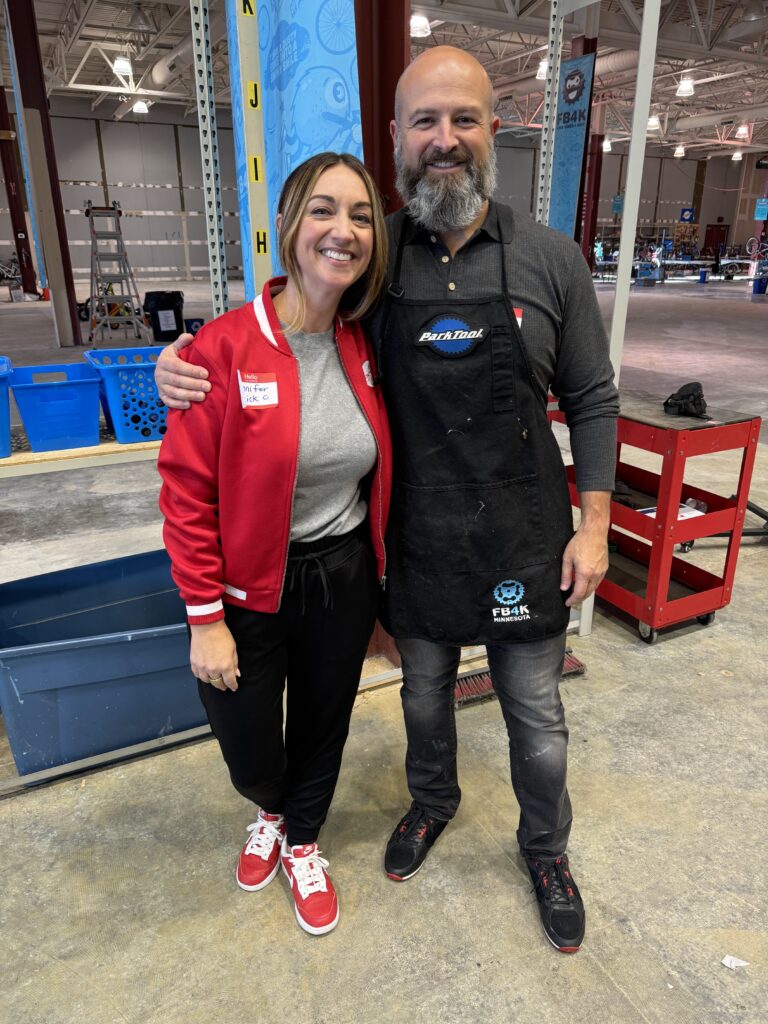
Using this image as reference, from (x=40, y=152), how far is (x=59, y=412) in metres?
8.38

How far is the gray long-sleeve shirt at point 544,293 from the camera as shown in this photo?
1.37 metres

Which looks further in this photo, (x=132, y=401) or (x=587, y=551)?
(x=132, y=401)

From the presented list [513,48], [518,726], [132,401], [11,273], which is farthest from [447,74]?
[11,273]

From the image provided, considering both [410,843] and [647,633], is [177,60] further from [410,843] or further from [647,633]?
[410,843]

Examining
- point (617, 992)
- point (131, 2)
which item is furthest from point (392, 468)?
point (131, 2)

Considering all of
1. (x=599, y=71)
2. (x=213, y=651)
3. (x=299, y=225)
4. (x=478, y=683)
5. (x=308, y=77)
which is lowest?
(x=478, y=683)

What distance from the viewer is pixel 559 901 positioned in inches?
63.6

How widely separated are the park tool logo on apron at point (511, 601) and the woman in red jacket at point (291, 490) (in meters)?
0.27

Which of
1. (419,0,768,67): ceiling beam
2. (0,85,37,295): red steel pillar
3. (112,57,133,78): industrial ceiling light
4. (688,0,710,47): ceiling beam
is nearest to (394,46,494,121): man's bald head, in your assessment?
(419,0,768,67): ceiling beam

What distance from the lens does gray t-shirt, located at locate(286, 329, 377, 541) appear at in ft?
4.41

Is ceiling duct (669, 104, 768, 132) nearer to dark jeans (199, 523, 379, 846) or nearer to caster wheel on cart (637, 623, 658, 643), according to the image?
caster wheel on cart (637, 623, 658, 643)

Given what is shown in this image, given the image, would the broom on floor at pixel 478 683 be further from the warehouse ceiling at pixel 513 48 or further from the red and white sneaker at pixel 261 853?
the warehouse ceiling at pixel 513 48

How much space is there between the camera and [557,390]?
4.95ft

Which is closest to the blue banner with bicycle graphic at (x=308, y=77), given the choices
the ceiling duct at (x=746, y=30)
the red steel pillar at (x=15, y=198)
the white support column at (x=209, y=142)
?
the white support column at (x=209, y=142)
